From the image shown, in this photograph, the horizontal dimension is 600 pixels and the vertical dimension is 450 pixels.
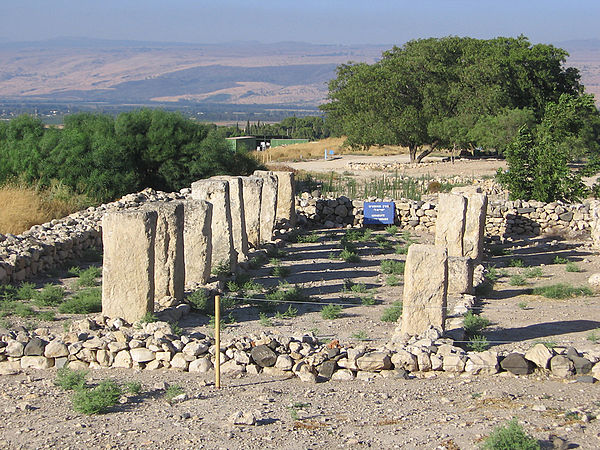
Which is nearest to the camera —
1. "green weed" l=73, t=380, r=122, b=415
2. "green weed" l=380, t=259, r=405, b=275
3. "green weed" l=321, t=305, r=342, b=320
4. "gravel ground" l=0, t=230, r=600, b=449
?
"gravel ground" l=0, t=230, r=600, b=449

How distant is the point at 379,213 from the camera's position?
20.6 meters

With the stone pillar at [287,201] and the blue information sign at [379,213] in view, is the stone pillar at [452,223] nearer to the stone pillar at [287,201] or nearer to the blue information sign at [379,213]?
the blue information sign at [379,213]

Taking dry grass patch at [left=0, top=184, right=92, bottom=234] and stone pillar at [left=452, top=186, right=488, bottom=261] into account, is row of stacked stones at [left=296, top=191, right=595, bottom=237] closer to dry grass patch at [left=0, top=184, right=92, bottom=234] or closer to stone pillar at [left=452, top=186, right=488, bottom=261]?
stone pillar at [left=452, top=186, right=488, bottom=261]

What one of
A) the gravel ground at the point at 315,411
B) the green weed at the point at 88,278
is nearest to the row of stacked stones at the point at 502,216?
the green weed at the point at 88,278

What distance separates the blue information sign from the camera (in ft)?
67.1

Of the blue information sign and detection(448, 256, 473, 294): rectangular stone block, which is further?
the blue information sign

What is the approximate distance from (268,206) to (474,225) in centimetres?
496

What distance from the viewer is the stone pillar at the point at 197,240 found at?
41.2ft

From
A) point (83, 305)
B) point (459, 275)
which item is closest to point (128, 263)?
point (83, 305)

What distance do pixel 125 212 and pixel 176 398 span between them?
3.48 m

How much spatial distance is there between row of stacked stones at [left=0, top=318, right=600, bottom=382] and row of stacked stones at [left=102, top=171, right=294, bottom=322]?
1.38 metres

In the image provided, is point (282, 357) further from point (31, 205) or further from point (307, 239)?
point (31, 205)

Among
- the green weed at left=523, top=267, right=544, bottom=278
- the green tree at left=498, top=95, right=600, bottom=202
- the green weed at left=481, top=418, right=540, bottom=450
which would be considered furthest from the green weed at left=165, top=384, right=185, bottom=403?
the green tree at left=498, top=95, right=600, bottom=202

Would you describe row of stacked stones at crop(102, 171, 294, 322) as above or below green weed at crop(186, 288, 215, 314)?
above
